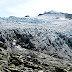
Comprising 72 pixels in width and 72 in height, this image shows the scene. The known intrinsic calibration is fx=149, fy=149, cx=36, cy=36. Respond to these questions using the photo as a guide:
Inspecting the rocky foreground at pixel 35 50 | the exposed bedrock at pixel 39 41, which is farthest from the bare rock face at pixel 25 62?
the exposed bedrock at pixel 39 41

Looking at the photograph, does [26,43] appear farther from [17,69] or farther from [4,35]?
[17,69]

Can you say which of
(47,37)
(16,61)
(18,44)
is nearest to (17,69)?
(16,61)

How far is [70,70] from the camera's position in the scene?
9867mm

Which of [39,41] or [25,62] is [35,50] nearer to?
[39,41]

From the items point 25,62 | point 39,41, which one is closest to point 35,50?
point 39,41

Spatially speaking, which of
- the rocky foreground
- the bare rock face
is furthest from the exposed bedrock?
the bare rock face

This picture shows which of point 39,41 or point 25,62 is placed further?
point 39,41

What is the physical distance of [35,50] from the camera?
39.4ft

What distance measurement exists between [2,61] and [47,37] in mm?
5892

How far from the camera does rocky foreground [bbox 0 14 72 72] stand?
9644mm

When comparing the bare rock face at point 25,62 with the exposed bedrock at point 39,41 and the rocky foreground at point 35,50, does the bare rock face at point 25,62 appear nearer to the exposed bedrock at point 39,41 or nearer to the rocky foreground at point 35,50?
the rocky foreground at point 35,50

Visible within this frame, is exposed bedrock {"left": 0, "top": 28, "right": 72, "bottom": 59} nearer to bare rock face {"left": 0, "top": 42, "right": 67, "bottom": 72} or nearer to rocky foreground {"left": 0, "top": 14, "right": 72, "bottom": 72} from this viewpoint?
rocky foreground {"left": 0, "top": 14, "right": 72, "bottom": 72}

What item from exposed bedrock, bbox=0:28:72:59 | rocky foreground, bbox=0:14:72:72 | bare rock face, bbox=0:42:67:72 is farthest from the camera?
exposed bedrock, bbox=0:28:72:59

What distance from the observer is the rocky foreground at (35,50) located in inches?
380
